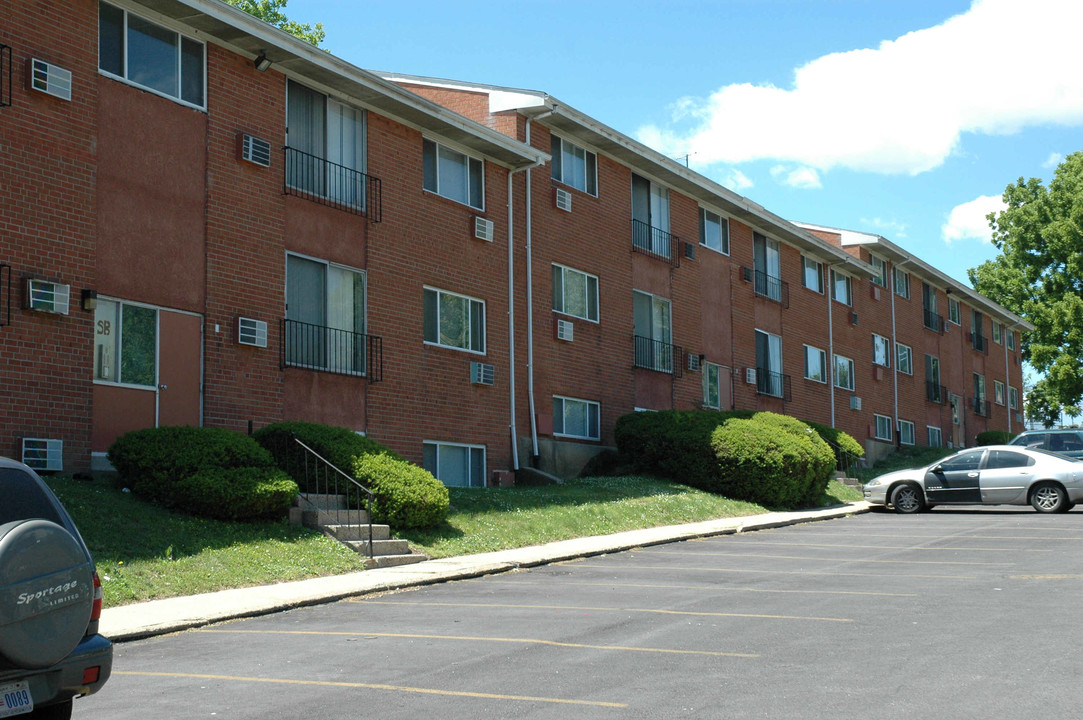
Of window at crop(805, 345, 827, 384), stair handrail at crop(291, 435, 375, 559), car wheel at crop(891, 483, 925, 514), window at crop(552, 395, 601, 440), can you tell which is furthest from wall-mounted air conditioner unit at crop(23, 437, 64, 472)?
window at crop(805, 345, 827, 384)

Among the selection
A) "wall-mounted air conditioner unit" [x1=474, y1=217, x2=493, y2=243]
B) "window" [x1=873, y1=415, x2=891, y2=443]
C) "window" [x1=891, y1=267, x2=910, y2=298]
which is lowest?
"window" [x1=873, y1=415, x2=891, y2=443]

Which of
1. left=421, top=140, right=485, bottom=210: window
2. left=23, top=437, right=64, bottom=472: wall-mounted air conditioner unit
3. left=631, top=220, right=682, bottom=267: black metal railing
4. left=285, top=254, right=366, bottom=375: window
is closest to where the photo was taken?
left=23, top=437, right=64, bottom=472: wall-mounted air conditioner unit

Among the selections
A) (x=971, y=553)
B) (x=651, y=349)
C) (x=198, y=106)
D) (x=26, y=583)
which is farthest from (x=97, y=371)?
(x=651, y=349)

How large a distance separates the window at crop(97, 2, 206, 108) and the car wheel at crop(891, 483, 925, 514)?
15.7m

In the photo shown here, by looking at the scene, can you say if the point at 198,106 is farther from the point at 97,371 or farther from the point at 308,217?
the point at 97,371

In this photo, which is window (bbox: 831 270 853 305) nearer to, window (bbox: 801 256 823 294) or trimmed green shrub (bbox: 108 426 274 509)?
window (bbox: 801 256 823 294)

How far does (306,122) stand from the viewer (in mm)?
20078

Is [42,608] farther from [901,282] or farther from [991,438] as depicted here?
[991,438]

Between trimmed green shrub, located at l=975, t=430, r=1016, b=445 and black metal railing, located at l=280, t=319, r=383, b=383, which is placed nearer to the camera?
black metal railing, located at l=280, t=319, r=383, b=383

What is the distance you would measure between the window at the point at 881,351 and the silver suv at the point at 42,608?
38341 millimetres

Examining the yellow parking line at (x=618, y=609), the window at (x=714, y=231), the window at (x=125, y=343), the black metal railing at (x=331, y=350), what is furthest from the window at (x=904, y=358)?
the yellow parking line at (x=618, y=609)

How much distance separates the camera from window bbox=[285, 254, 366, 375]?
19312mm

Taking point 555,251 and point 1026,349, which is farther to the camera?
point 1026,349

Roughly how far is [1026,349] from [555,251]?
130ft
